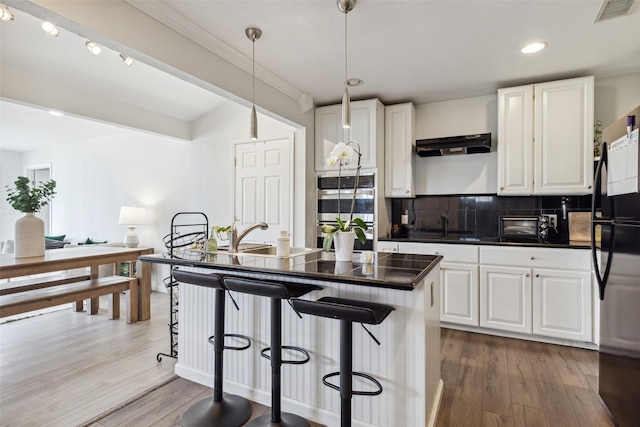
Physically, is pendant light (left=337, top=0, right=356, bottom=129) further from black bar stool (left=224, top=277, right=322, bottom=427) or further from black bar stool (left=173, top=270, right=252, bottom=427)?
black bar stool (left=173, top=270, right=252, bottom=427)

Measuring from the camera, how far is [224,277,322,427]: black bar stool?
171 cm

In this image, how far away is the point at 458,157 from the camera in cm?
381

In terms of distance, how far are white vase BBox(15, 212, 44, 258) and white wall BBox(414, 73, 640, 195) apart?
12.8 feet

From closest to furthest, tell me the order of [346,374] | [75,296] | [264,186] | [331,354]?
1. [346,374]
2. [331,354]
3. [75,296]
4. [264,186]

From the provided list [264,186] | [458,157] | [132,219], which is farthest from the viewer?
[132,219]

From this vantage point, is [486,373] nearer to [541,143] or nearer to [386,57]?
[541,143]

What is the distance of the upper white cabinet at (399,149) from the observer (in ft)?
12.3

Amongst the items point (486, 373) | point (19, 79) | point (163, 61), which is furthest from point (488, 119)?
point (19, 79)

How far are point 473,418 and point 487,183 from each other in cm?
250

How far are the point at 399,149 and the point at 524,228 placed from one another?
1530 millimetres

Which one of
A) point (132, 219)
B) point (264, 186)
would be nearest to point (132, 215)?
point (132, 219)

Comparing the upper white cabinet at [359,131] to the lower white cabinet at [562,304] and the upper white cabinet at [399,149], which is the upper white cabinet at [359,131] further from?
the lower white cabinet at [562,304]

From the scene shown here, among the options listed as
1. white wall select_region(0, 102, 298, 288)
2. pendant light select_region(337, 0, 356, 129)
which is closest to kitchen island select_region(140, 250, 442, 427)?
pendant light select_region(337, 0, 356, 129)

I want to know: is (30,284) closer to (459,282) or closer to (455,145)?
(459,282)
